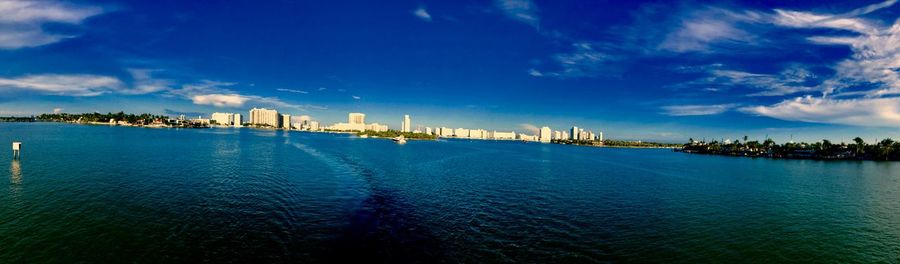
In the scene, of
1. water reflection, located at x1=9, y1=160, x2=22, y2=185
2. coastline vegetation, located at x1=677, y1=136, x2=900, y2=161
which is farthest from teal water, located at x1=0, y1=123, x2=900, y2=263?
coastline vegetation, located at x1=677, y1=136, x2=900, y2=161

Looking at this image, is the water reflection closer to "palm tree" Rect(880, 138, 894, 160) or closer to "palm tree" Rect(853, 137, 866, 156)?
"palm tree" Rect(880, 138, 894, 160)

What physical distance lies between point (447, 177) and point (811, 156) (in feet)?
701

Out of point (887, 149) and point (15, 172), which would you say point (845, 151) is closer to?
point (887, 149)

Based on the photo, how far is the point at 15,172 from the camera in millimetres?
38688

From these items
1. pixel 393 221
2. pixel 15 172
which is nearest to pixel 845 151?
pixel 393 221

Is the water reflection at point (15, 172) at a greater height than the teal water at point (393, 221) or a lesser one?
greater

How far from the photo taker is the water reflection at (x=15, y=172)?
34275 mm

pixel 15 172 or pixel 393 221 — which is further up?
pixel 15 172

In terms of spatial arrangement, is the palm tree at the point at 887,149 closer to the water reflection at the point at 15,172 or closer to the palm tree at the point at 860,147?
the palm tree at the point at 860,147

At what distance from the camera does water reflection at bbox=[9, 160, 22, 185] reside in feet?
112

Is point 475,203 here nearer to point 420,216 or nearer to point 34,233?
point 420,216

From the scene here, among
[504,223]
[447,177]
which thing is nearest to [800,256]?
[504,223]

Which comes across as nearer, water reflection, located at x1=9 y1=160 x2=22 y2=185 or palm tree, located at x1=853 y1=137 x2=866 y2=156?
water reflection, located at x1=9 y1=160 x2=22 y2=185

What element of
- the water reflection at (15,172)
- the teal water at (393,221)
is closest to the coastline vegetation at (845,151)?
the teal water at (393,221)
